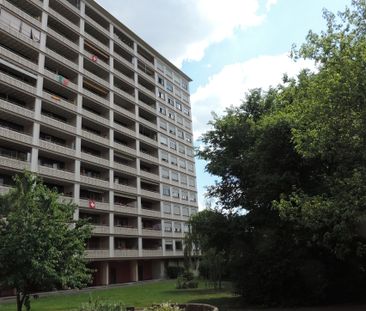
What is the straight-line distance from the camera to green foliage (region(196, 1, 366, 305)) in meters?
13.1

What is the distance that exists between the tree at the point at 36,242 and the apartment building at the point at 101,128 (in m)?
19.0

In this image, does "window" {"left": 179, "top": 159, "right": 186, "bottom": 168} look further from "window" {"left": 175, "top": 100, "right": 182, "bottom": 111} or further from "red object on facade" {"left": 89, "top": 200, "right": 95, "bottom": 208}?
"red object on facade" {"left": 89, "top": 200, "right": 95, "bottom": 208}

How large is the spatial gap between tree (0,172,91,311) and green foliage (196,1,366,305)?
776 cm

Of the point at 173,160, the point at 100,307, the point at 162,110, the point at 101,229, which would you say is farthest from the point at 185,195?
the point at 100,307

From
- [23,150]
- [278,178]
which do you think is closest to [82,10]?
[23,150]

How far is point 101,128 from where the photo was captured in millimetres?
55531

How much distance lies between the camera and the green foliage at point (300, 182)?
13086 millimetres

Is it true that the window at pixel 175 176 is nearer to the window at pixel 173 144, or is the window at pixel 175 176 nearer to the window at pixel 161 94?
the window at pixel 173 144

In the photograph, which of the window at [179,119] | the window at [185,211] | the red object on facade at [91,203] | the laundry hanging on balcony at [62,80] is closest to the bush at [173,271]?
the window at [185,211]

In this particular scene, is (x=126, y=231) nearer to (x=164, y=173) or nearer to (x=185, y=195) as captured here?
(x=164, y=173)

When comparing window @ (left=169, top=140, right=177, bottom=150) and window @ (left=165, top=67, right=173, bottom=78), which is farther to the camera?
window @ (left=165, top=67, right=173, bottom=78)

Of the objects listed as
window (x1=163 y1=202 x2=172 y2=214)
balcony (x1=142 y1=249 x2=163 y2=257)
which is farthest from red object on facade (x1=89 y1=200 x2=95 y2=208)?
window (x1=163 y1=202 x2=172 y2=214)

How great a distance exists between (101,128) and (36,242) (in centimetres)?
4171

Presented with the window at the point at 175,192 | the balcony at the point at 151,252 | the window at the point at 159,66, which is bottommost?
the balcony at the point at 151,252
